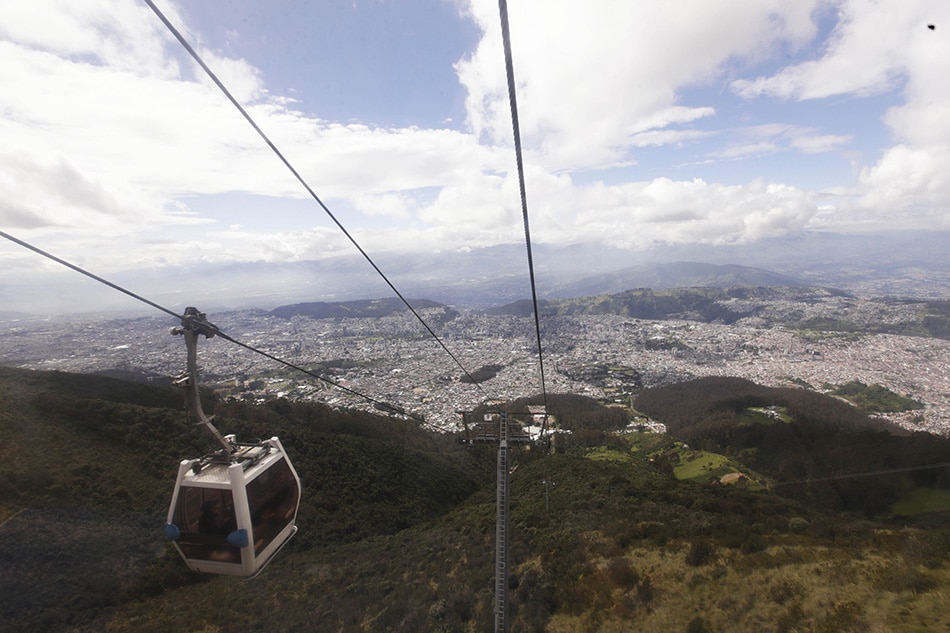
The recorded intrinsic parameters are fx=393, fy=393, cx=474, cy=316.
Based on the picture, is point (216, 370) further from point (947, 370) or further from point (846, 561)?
point (947, 370)

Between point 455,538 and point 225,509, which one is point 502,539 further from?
point 455,538

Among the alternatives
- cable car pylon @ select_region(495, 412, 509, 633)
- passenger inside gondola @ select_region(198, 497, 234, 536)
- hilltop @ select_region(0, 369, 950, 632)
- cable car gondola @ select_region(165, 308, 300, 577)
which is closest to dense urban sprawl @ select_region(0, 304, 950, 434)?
hilltop @ select_region(0, 369, 950, 632)

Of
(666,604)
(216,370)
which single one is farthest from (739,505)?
(216,370)

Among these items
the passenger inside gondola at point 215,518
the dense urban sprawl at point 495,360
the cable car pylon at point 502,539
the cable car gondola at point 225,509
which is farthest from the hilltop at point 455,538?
the dense urban sprawl at point 495,360

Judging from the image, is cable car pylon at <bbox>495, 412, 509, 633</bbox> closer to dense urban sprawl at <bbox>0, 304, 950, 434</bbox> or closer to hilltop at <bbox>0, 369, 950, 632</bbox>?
hilltop at <bbox>0, 369, 950, 632</bbox>

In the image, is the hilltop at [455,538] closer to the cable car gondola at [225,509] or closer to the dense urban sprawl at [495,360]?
the cable car gondola at [225,509]

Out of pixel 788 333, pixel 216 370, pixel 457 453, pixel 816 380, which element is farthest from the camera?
pixel 788 333
